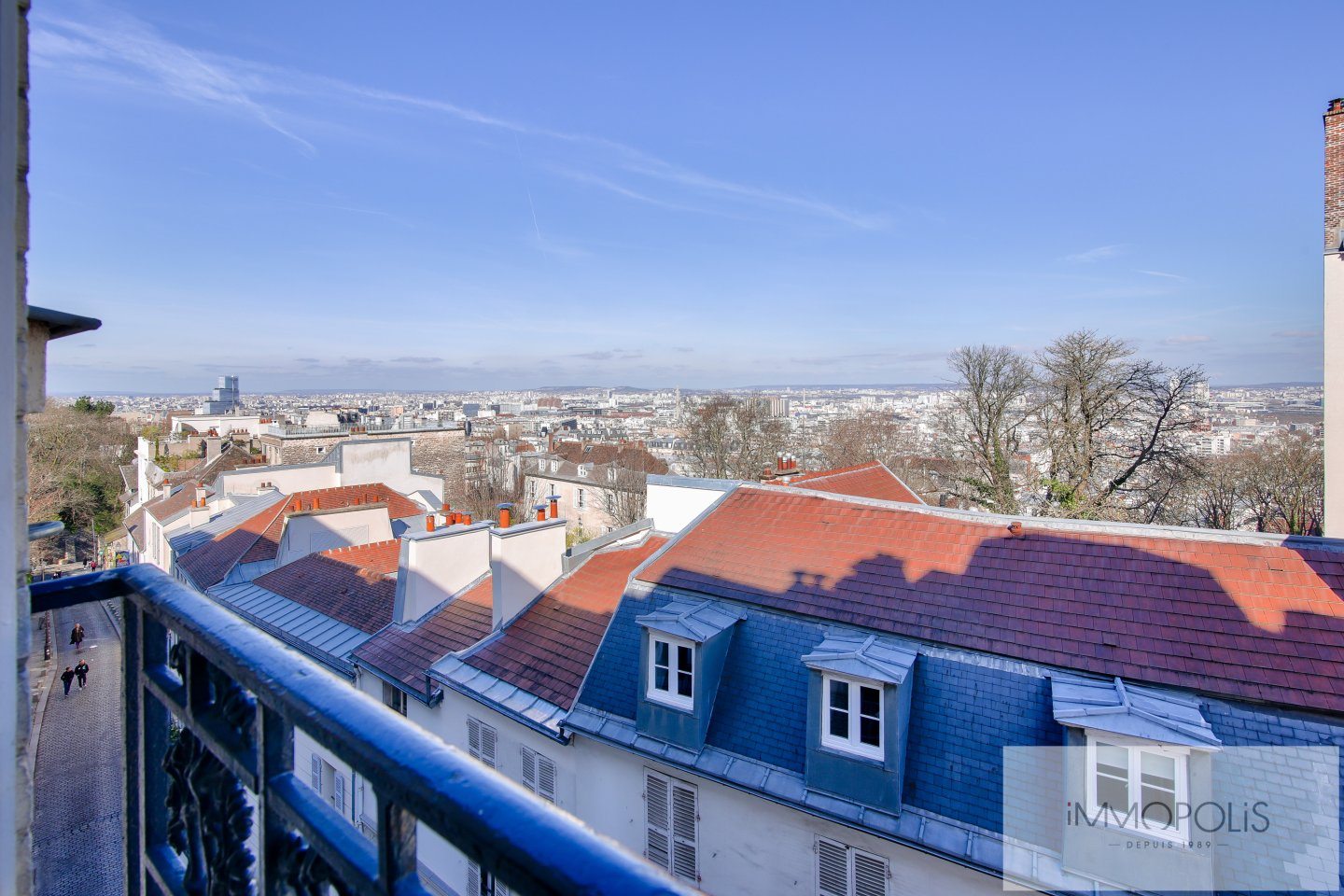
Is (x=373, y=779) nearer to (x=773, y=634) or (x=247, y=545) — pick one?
(x=773, y=634)

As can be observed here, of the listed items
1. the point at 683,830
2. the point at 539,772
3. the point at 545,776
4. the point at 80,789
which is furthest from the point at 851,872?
the point at 80,789

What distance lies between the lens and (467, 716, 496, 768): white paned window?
32.9 ft

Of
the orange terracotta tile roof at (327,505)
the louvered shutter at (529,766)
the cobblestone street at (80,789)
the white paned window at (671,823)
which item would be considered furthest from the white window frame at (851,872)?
the orange terracotta tile roof at (327,505)

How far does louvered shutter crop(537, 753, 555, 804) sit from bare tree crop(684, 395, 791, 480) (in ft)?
91.0

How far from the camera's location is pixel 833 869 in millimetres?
7109

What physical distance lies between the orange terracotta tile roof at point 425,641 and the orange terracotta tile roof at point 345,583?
3.59ft

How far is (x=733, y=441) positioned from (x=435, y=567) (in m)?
27.7

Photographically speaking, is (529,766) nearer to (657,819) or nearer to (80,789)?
(657,819)

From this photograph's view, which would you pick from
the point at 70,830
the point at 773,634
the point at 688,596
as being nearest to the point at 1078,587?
the point at 773,634

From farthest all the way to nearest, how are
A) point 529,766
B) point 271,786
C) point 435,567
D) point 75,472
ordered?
1. point 75,472
2. point 435,567
3. point 529,766
4. point 271,786

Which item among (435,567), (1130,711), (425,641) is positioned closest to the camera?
(1130,711)

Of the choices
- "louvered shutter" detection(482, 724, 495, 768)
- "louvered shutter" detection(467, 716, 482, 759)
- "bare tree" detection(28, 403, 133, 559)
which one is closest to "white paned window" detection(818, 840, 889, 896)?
"louvered shutter" detection(482, 724, 495, 768)

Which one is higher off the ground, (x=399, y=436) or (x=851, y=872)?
(x=399, y=436)

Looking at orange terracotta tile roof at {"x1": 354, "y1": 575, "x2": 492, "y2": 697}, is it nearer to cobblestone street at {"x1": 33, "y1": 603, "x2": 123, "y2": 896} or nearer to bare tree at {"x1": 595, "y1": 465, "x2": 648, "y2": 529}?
cobblestone street at {"x1": 33, "y1": 603, "x2": 123, "y2": 896}
